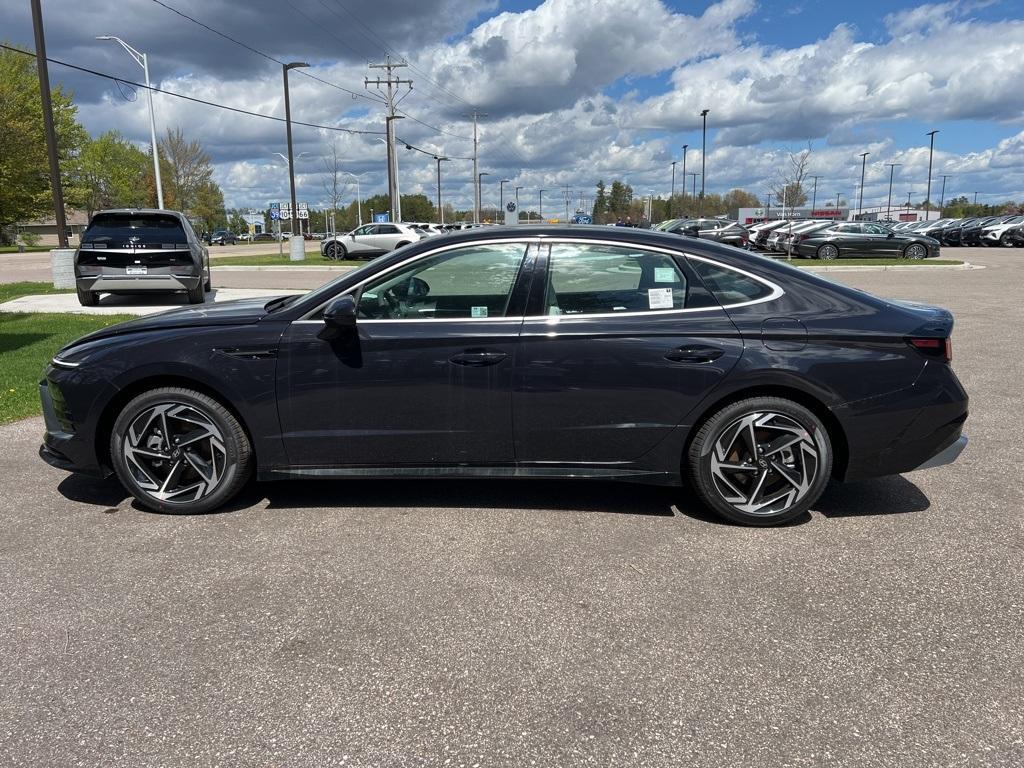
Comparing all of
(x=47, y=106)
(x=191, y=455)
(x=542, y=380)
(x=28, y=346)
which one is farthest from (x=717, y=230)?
(x=191, y=455)

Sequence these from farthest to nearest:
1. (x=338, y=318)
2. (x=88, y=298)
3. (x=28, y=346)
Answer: (x=88, y=298)
(x=28, y=346)
(x=338, y=318)

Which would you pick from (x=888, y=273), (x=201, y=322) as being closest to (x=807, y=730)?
(x=201, y=322)

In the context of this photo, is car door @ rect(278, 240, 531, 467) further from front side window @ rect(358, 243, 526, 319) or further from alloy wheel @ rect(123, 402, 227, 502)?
alloy wheel @ rect(123, 402, 227, 502)

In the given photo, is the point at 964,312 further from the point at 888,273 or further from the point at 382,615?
the point at 382,615

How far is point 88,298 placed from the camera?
13.4 meters

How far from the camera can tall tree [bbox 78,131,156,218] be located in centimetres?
6700

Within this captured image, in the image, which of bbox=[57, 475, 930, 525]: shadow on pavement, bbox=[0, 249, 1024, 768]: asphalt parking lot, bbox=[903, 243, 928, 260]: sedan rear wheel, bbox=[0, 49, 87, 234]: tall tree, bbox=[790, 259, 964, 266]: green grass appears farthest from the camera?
bbox=[0, 49, 87, 234]: tall tree

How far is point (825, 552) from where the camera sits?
3.72 meters

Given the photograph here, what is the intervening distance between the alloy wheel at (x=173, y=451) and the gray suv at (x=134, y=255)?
382 inches

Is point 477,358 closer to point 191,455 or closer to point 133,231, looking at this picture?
point 191,455

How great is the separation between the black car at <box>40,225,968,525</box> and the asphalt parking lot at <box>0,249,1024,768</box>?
0.33 meters

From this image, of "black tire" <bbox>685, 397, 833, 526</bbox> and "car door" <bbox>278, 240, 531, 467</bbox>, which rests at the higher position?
"car door" <bbox>278, 240, 531, 467</bbox>

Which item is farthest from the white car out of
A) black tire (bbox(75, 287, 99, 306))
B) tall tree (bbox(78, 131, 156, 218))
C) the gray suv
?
tall tree (bbox(78, 131, 156, 218))

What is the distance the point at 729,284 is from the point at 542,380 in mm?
1132
